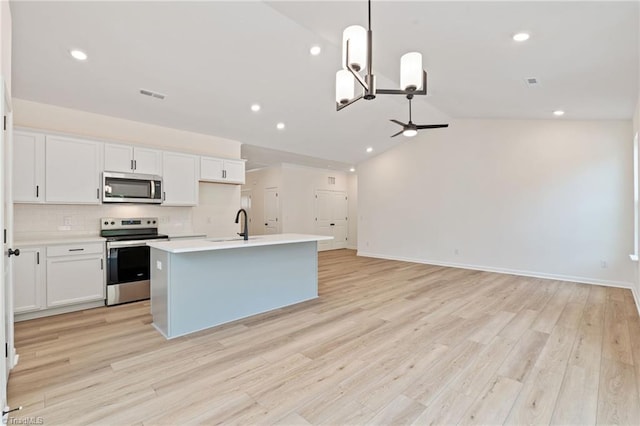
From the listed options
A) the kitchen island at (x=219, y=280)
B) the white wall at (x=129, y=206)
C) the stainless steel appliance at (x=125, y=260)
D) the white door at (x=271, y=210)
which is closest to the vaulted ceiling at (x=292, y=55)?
the white wall at (x=129, y=206)

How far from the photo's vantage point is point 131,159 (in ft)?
14.5

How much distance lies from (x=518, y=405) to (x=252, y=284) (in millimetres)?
2734

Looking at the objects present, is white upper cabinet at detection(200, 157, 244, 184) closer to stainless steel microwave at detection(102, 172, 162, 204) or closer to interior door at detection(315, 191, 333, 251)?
stainless steel microwave at detection(102, 172, 162, 204)

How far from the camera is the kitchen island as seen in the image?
307 cm

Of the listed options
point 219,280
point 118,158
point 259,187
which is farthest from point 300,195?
point 219,280

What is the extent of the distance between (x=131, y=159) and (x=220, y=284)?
2.47 m

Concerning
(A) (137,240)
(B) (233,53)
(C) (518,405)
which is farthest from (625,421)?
(A) (137,240)

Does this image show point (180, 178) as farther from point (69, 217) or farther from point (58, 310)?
point (58, 310)

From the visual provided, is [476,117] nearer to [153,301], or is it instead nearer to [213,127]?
[213,127]

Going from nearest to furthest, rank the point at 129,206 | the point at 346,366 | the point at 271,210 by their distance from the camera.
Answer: the point at 346,366
the point at 129,206
the point at 271,210

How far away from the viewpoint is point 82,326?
3.33 meters

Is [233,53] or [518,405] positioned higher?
[233,53]

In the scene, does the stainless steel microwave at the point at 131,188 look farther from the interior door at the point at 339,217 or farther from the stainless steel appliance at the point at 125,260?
the interior door at the point at 339,217

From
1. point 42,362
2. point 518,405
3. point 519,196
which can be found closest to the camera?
point 518,405
